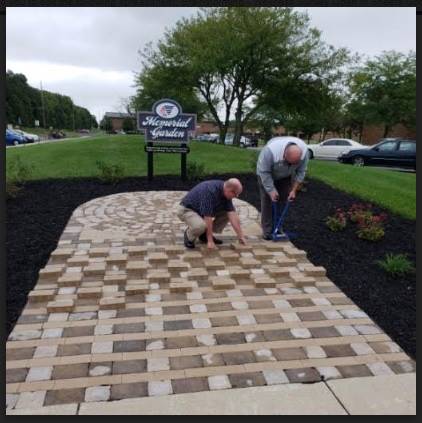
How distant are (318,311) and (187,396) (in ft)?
5.63

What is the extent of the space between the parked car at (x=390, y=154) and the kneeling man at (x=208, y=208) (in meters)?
13.0

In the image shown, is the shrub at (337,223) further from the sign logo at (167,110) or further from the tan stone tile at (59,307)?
the sign logo at (167,110)

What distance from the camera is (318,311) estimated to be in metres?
3.70

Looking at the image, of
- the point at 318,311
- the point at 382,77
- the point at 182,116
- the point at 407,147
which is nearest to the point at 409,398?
the point at 318,311

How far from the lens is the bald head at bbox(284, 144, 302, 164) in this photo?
15.7 feet

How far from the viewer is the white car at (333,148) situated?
20.6 metres

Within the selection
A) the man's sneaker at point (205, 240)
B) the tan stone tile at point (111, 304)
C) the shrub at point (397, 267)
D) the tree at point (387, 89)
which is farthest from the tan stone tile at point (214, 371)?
the tree at point (387, 89)

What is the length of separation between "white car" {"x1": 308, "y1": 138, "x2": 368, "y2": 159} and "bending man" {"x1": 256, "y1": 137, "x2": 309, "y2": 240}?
53.3 ft

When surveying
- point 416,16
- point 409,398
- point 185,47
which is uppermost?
point 185,47

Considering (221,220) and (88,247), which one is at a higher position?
(221,220)

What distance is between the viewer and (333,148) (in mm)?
20922

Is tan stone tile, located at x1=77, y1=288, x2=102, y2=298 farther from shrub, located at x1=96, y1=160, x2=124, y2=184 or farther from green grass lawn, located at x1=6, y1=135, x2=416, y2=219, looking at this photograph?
green grass lawn, located at x1=6, y1=135, x2=416, y2=219

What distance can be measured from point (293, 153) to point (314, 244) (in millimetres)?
1418

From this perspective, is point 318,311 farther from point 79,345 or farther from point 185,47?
point 185,47
